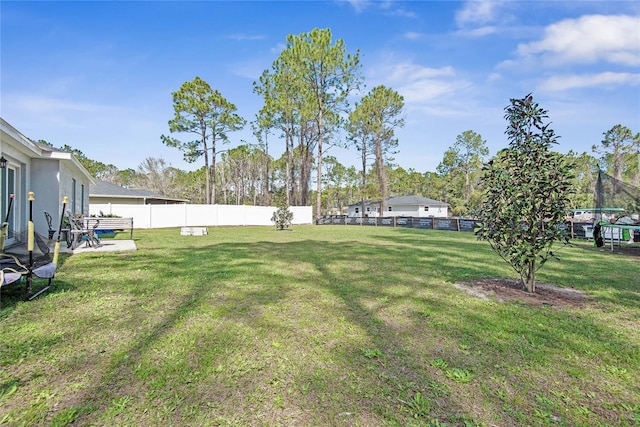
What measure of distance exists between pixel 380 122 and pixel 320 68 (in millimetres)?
8702

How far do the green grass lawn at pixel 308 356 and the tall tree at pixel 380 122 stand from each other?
2841cm

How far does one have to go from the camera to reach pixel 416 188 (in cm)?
5919

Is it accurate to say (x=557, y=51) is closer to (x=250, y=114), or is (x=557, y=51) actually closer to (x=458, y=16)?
(x=458, y=16)

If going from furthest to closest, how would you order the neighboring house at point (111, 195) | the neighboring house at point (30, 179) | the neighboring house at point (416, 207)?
the neighboring house at point (416, 207)
the neighboring house at point (111, 195)
the neighboring house at point (30, 179)

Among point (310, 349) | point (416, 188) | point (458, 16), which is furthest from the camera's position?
point (416, 188)

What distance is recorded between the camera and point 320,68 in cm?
2605

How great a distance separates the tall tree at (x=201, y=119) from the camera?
24484 mm

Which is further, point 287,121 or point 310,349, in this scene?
point 287,121

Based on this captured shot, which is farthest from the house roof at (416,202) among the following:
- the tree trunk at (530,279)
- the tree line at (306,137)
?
the tree trunk at (530,279)

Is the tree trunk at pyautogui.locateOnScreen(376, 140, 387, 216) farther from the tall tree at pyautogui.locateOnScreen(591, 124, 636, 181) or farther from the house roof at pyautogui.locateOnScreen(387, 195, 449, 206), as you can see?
the tall tree at pyautogui.locateOnScreen(591, 124, 636, 181)

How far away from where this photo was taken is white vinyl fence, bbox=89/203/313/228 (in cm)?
1827

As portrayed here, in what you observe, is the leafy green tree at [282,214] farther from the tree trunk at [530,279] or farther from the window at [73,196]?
the tree trunk at [530,279]

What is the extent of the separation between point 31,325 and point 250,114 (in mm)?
A: 30818

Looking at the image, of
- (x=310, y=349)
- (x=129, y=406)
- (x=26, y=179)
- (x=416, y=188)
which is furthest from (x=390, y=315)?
(x=416, y=188)
